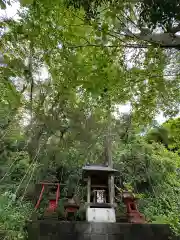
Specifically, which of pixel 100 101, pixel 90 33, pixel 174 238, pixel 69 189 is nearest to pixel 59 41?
pixel 90 33

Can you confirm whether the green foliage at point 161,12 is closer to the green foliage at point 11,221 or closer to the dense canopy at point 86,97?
the dense canopy at point 86,97

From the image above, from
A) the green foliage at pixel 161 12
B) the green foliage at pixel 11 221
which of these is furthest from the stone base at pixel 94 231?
the green foliage at pixel 161 12

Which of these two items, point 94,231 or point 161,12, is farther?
point 94,231

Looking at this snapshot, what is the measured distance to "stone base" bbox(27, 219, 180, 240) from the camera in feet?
12.6

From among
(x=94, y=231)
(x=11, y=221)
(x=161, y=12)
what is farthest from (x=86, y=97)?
(x=11, y=221)

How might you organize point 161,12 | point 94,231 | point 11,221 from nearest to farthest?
1. point 161,12
2. point 94,231
3. point 11,221

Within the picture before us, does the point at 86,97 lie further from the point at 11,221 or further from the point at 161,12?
the point at 11,221

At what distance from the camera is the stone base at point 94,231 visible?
385 centimetres

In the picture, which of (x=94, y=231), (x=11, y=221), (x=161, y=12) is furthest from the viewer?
(x=11, y=221)

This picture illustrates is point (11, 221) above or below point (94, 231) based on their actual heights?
above

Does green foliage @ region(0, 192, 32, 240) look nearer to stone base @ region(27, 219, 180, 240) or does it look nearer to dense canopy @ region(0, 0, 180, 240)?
dense canopy @ region(0, 0, 180, 240)

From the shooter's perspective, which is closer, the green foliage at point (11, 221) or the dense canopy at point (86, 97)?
the dense canopy at point (86, 97)

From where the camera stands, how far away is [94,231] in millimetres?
3984

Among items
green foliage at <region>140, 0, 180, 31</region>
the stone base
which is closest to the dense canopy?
green foliage at <region>140, 0, 180, 31</region>
